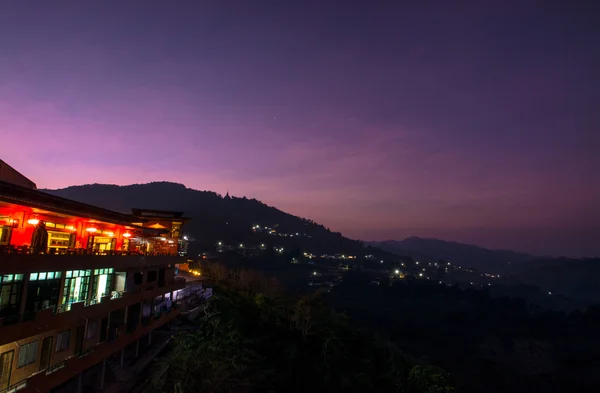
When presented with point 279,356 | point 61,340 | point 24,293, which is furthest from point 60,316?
point 279,356

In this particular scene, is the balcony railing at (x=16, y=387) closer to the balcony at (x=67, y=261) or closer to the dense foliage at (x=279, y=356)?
the balcony at (x=67, y=261)

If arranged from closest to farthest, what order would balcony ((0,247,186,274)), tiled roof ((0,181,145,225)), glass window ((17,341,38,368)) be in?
balcony ((0,247,186,274))
glass window ((17,341,38,368))
tiled roof ((0,181,145,225))

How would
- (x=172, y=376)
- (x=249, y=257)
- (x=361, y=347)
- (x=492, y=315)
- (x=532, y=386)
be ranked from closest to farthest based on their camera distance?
(x=172, y=376)
(x=361, y=347)
(x=532, y=386)
(x=492, y=315)
(x=249, y=257)

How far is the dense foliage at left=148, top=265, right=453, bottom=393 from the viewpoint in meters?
19.4

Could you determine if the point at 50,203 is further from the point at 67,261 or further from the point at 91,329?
the point at 91,329

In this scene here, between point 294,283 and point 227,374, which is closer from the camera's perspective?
point 227,374

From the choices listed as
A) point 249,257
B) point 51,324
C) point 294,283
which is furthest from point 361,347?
point 249,257

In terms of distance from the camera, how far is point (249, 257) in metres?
148

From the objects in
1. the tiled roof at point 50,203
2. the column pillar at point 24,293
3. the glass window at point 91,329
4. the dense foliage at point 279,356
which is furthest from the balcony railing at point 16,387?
the tiled roof at point 50,203

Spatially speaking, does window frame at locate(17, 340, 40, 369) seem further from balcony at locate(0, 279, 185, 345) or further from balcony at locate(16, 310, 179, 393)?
balcony at locate(0, 279, 185, 345)

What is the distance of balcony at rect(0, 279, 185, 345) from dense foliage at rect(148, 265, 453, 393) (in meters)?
4.52

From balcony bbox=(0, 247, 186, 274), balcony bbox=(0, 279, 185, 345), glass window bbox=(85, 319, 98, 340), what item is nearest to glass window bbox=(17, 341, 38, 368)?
balcony bbox=(0, 279, 185, 345)

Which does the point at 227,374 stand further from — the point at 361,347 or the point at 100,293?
the point at 361,347

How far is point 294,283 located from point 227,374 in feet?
384
